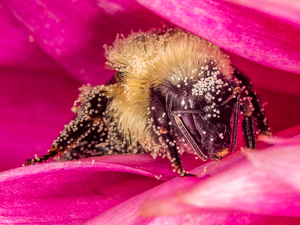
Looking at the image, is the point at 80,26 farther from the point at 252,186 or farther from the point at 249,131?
the point at 252,186

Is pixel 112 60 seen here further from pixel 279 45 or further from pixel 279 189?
pixel 279 189

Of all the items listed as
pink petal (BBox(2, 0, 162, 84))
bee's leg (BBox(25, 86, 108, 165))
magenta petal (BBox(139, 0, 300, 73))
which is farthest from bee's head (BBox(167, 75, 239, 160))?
pink petal (BBox(2, 0, 162, 84))

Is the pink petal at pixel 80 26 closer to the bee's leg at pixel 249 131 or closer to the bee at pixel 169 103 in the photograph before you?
the bee at pixel 169 103

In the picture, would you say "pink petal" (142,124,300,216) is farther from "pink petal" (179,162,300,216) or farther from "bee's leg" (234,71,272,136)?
"bee's leg" (234,71,272,136)

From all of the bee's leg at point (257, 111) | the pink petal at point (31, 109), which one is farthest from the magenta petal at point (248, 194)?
the pink petal at point (31, 109)

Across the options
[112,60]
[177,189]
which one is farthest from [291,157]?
[112,60]

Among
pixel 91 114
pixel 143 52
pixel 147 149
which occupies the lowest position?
pixel 147 149
